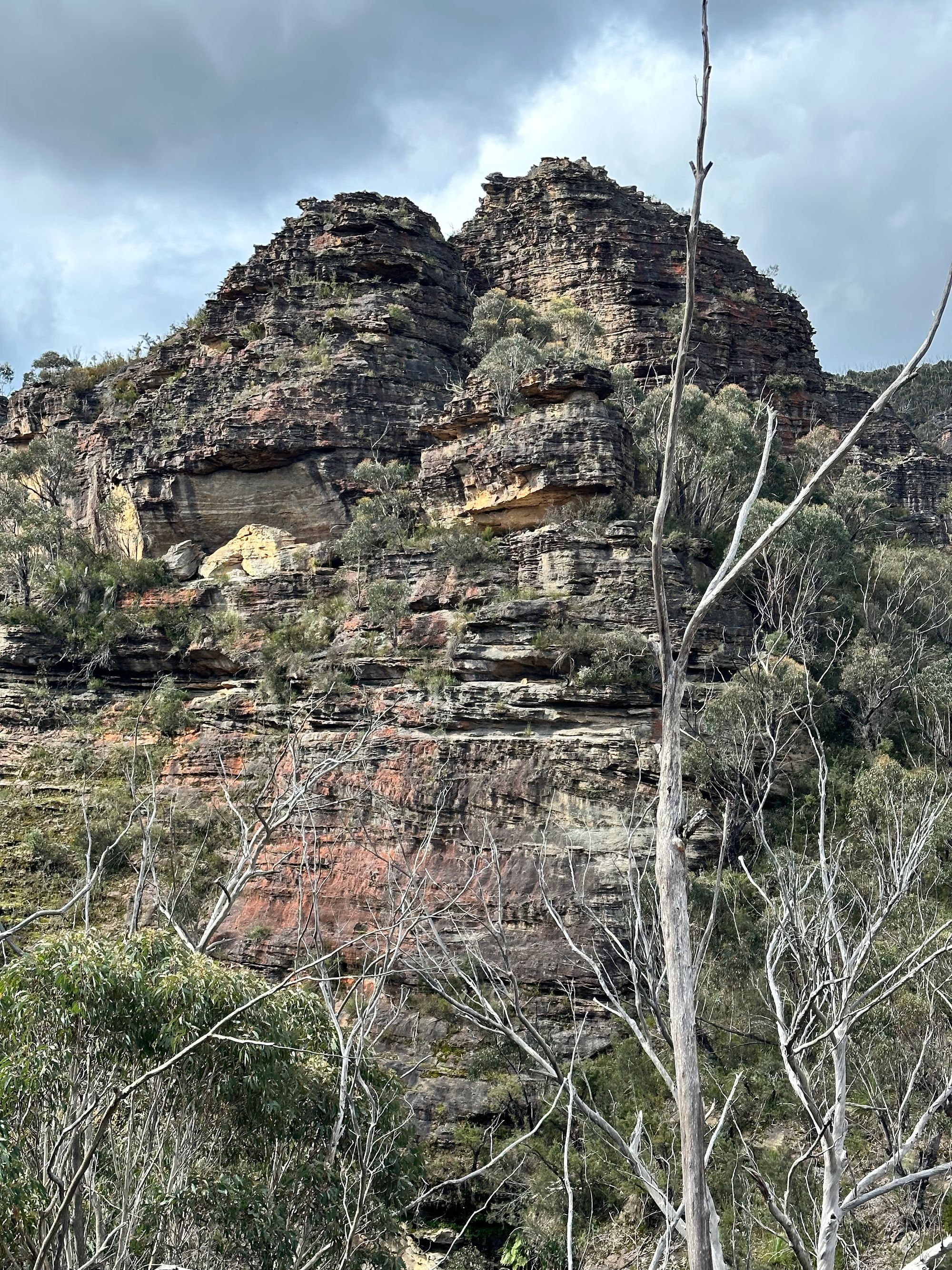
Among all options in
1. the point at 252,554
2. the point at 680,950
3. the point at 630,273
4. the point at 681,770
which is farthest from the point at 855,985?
the point at 630,273

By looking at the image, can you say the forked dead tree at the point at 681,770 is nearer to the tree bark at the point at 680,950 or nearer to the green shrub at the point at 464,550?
the tree bark at the point at 680,950

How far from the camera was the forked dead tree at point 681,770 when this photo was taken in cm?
377

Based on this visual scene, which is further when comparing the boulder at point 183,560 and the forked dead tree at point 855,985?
the boulder at point 183,560

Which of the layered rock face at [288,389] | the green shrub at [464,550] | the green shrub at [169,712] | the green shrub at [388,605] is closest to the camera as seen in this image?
the green shrub at [388,605]

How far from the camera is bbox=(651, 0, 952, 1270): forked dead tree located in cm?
377

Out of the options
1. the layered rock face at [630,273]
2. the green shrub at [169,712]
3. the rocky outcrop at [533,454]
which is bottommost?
the green shrub at [169,712]

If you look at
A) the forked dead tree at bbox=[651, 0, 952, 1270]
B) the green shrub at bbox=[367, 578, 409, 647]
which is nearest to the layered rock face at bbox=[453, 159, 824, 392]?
the green shrub at bbox=[367, 578, 409, 647]

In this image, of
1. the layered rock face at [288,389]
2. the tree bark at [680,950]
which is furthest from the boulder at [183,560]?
the tree bark at [680,950]

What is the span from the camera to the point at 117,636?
33.9 meters

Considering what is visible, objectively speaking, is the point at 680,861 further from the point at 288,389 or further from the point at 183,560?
the point at 288,389

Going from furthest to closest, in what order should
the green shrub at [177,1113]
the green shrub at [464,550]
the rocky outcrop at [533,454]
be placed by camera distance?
the rocky outcrop at [533,454] → the green shrub at [464,550] → the green shrub at [177,1113]

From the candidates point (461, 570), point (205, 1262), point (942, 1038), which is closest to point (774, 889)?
point (942, 1038)

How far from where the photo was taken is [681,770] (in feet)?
12.6

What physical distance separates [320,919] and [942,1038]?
1312 cm
